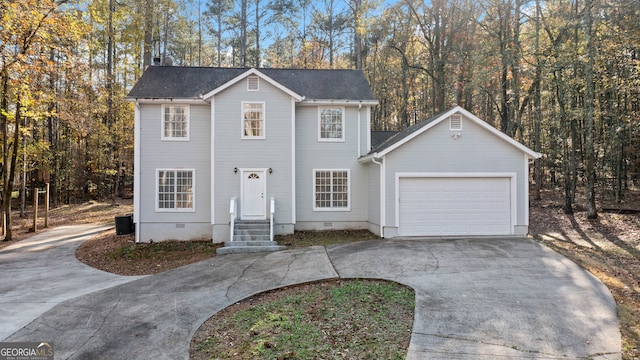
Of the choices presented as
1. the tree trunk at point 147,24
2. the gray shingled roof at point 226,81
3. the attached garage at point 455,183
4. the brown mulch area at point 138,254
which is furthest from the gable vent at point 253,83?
the tree trunk at point 147,24

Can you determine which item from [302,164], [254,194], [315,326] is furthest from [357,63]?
[315,326]

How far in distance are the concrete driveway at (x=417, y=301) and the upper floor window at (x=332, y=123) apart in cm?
504

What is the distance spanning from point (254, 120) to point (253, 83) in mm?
1368

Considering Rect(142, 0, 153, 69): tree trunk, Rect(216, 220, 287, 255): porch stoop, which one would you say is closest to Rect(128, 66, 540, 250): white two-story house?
Rect(216, 220, 287, 255): porch stoop

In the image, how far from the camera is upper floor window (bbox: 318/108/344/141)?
43.4 ft

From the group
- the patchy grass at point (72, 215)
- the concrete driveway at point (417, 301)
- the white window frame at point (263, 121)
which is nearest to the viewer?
the concrete driveway at point (417, 301)

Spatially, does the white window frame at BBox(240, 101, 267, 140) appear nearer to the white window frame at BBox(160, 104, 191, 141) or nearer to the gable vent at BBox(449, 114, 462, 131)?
the white window frame at BBox(160, 104, 191, 141)

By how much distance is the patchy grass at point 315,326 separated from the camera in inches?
175

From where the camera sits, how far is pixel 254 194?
12.3 m

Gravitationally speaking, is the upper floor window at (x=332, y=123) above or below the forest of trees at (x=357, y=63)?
below

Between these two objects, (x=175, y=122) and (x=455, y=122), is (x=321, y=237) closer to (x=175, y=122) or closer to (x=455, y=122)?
(x=455, y=122)

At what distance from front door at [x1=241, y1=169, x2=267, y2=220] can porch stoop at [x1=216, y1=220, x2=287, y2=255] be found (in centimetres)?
42

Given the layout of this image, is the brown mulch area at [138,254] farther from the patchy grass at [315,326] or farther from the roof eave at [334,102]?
the roof eave at [334,102]

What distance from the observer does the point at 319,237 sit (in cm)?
1205
